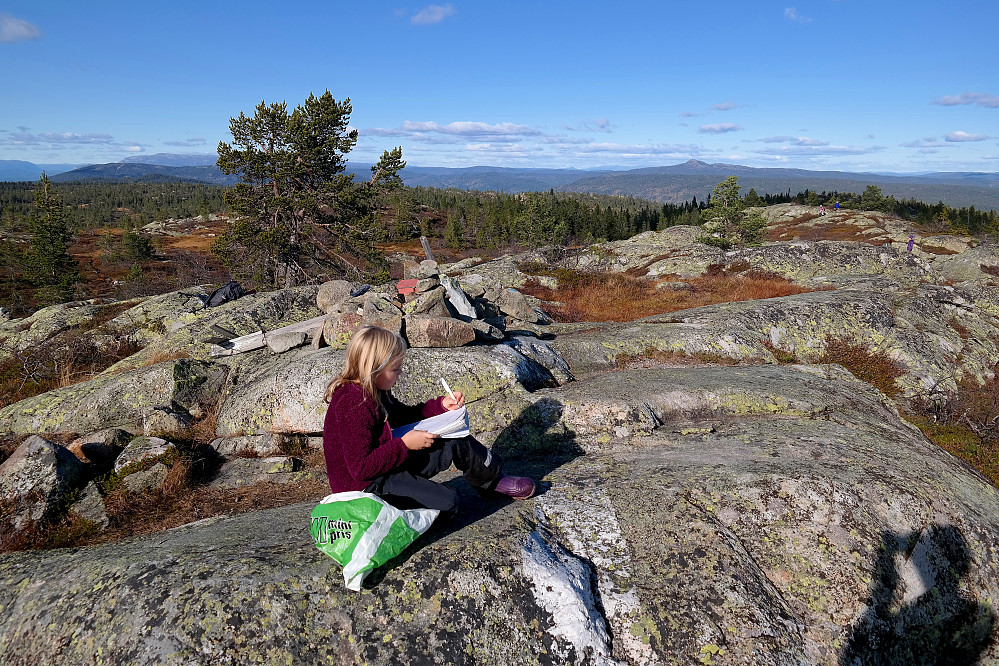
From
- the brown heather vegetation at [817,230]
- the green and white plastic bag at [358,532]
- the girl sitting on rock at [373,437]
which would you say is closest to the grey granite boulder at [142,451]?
the girl sitting on rock at [373,437]

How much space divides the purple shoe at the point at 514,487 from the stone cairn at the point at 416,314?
5087mm

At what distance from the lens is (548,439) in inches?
305

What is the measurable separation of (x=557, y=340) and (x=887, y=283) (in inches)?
559

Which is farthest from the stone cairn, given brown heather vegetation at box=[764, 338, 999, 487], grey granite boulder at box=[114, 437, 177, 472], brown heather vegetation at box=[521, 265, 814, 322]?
brown heather vegetation at box=[764, 338, 999, 487]

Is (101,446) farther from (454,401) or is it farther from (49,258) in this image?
(49,258)

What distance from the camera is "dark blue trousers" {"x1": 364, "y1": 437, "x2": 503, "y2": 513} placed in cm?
445

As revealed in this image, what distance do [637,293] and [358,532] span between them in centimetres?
2184

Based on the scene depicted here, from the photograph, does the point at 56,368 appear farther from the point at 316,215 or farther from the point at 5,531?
the point at 316,215

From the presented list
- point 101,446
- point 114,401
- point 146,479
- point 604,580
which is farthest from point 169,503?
point 604,580

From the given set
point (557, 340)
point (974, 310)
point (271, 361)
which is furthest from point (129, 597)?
point (974, 310)

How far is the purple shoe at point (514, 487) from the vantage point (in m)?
5.43

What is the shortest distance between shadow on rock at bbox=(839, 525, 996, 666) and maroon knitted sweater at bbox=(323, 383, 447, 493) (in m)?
4.34

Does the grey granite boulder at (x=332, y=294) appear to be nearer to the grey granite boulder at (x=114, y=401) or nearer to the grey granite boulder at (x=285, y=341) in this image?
the grey granite boulder at (x=285, y=341)

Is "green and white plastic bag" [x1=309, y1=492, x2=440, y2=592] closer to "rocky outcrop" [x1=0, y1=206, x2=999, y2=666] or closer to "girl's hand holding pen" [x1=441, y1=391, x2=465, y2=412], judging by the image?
"rocky outcrop" [x1=0, y1=206, x2=999, y2=666]
